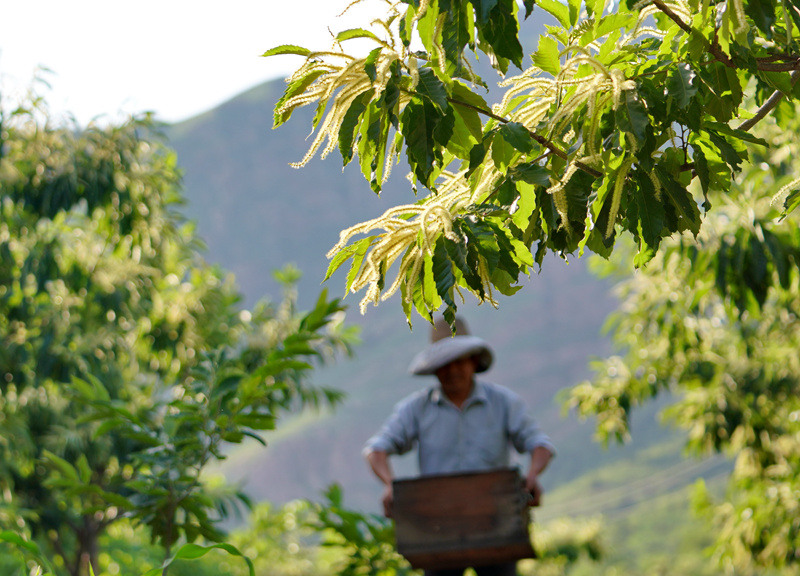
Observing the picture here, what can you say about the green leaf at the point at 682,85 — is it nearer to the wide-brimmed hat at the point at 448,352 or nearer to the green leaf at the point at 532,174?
the green leaf at the point at 532,174

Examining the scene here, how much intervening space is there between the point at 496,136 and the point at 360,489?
7841cm

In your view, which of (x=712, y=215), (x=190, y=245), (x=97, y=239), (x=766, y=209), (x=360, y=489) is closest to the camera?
(x=766, y=209)

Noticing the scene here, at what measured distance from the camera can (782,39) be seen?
153cm

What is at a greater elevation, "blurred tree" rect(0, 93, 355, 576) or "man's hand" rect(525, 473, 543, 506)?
"blurred tree" rect(0, 93, 355, 576)

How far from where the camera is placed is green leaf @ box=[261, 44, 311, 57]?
1.55 meters

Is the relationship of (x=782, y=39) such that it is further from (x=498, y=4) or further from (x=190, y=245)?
(x=190, y=245)

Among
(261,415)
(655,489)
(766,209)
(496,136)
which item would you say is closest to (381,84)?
(496,136)

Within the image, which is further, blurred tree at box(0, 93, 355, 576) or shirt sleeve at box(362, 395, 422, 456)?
blurred tree at box(0, 93, 355, 576)

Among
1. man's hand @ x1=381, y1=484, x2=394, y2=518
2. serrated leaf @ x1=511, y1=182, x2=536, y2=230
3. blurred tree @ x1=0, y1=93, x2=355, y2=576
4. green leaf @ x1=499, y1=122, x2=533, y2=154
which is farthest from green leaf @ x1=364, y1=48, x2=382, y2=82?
blurred tree @ x1=0, y1=93, x2=355, y2=576

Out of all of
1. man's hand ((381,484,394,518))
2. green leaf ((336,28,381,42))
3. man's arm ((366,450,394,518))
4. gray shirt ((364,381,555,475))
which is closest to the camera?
green leaf ((336,28,381,42))

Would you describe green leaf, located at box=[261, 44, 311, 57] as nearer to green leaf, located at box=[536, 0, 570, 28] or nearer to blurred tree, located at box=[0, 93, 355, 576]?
green leaf, located at box=[536, 0, 570, 28]

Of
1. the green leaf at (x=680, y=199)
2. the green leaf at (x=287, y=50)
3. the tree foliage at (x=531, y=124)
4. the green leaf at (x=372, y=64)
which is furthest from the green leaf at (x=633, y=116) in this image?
the green leaf at (x=287, y=50)

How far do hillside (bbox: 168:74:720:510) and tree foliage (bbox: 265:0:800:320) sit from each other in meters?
59.8

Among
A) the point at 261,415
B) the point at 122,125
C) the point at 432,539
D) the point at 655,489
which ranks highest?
the point at 122,125
